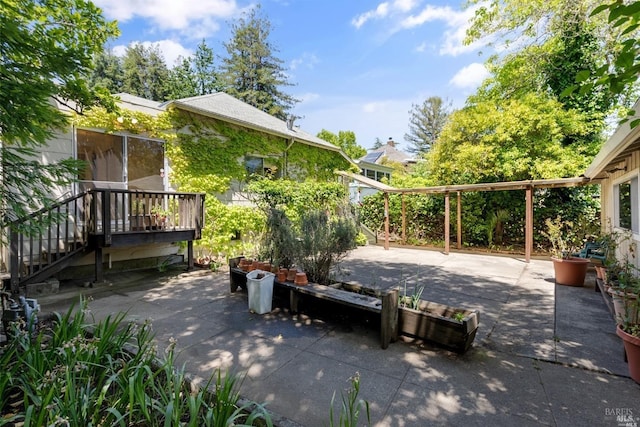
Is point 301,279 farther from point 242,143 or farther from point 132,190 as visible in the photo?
point 242,143

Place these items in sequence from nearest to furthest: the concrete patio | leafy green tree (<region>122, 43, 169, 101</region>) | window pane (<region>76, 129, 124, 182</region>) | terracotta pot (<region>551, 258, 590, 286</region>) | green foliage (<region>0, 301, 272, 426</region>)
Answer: green foliage (<region>0, 301, 272, 426</region>), the concrete patio, terracotta pot (<region>551, 258, 590, 286</region>), window pane (<region>76, 129, 124, 182</region>), leafy green tree (<region>122, 43, 169, 101</region>)

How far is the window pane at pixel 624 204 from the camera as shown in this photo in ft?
18.3

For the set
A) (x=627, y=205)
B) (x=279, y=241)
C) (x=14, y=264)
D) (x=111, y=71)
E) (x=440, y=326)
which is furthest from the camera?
(x=111, y=71)

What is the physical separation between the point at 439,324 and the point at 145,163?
7.46 m

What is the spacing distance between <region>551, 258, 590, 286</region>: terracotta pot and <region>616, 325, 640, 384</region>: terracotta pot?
3.68 metres

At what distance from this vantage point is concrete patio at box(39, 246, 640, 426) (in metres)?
2.41

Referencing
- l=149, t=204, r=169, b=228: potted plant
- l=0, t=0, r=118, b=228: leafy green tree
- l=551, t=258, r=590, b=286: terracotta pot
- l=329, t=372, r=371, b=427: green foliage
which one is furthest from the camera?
l=149, t=204, r=169, b=228: potted plant

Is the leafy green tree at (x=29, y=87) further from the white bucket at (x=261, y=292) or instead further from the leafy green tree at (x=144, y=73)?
the leafy green tree at (x=144, y=73)

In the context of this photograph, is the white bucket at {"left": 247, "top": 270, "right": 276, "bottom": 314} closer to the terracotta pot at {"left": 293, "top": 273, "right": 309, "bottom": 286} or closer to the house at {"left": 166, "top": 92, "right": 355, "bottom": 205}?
the terracotta pot at {"left": 293, "top": 273, "right": 309, "bottom": 286}

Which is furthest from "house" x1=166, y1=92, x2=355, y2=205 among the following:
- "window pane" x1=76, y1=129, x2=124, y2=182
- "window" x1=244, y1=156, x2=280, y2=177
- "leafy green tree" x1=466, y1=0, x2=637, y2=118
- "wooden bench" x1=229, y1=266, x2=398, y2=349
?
"leafy green tree" x1=466, y1=0, x2=637, y2=118

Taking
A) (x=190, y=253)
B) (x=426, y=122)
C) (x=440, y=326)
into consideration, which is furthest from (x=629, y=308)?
(x=426, y=122)

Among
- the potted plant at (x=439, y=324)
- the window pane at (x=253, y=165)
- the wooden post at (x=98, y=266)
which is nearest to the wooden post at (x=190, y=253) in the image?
the wooden post at (x=98, y=266)

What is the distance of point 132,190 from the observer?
660cm

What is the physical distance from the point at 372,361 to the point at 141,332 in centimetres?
220
